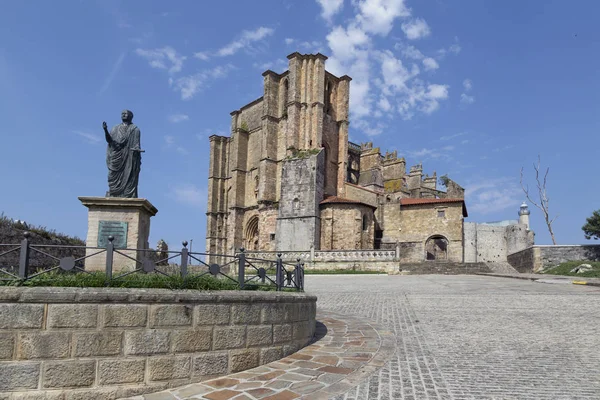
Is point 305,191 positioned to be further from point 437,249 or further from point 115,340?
point 115,340

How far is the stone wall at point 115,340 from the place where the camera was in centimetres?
384

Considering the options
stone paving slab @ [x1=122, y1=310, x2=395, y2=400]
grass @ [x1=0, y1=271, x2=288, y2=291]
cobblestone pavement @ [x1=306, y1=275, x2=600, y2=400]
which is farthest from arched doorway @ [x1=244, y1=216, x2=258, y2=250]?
grass @ [x1=0, y1=271, x2=288, y2=291]

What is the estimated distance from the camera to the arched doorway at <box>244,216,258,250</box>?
40.8m

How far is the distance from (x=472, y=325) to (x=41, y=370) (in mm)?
7303

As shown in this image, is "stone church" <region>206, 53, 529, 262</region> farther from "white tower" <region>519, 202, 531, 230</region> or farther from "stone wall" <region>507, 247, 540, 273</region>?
"white tower" <region>519, 202, 531, 230</region>

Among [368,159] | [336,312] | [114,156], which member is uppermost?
[368,159]

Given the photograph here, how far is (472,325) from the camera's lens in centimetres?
787

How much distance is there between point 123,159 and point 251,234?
1296 inches

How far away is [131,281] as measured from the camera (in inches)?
178

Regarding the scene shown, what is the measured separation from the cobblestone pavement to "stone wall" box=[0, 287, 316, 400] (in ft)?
5.41

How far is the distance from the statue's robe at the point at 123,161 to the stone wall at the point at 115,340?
488 cm

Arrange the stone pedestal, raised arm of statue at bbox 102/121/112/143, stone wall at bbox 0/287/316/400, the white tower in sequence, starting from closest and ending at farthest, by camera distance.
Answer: stone wall at bbox 0/287/316/400 < the stone pedestal < raised arm of statue at bbox 102/121/112/143 < the white tower

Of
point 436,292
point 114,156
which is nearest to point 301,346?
point 114,156

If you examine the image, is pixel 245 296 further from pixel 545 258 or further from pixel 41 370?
pixel 545 258
